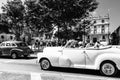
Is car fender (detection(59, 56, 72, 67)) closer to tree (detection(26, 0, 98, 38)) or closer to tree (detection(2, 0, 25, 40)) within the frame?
tree (detection(26, 0, 98, 38))

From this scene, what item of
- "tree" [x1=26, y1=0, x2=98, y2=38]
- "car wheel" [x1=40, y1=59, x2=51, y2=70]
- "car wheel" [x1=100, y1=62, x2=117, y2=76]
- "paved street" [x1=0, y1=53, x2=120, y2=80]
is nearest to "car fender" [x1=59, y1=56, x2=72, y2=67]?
"paved street" [x1=0, y1=53, x2=120, y2=80]

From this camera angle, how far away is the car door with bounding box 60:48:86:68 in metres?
7.32

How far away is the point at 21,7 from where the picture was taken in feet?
69.4

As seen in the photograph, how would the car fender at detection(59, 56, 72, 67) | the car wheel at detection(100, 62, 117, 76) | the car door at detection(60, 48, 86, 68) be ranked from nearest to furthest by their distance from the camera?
the car wheel at detection(100, 62, 117, 76) < the car door at detection(60, 48, 86, 68) < the car fender at detection(59, 56, 72, 67)

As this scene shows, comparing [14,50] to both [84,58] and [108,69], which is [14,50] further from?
[108,69]

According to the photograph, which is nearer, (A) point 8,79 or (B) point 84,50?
(A) point 8,79

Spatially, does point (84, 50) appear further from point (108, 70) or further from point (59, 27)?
point (59, 27)

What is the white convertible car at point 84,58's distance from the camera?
263 inches

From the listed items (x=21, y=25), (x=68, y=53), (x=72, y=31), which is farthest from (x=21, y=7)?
(x=68, y=53)

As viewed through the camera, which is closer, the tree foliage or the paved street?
the paved street

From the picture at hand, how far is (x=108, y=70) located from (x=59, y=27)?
1325 centimetres

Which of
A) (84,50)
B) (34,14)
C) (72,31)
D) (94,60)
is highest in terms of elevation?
(34,14)

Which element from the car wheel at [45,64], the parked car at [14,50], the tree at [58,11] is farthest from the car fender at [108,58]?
the tree at [58,11]

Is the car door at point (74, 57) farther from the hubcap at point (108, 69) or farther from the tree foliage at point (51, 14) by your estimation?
the tree foliage at point (51, 14)
